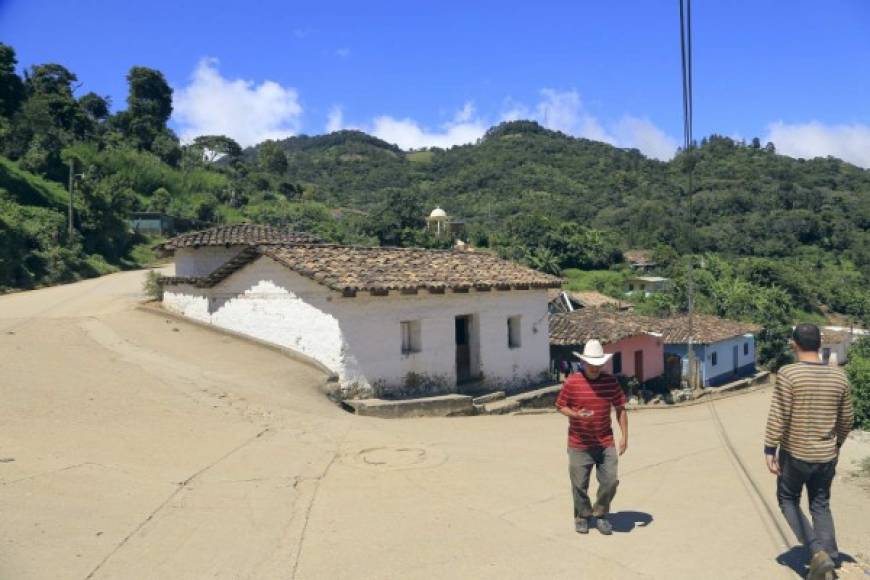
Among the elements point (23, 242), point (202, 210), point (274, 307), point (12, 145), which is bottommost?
point (274, 307)

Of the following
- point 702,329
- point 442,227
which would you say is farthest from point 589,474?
point 442,227

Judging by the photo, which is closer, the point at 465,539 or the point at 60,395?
the point at 465,539

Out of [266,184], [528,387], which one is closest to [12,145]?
[266,184]

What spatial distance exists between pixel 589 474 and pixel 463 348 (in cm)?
1040

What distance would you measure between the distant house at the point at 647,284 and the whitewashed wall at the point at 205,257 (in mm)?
34482

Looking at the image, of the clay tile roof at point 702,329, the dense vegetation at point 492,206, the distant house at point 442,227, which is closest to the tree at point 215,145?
the dense vegetation at point 492,206

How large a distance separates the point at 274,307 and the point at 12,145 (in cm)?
3128

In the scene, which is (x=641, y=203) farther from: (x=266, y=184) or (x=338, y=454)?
(x=338, y=454)

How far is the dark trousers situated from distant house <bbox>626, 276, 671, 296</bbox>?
43.7m

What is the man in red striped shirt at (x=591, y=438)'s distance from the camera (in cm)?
556

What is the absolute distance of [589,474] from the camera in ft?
18.4

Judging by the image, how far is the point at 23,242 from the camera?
1014 inches

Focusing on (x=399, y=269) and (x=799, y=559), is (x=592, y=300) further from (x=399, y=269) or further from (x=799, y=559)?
(x=799, y=559)

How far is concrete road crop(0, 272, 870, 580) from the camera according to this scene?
15.8 feet
